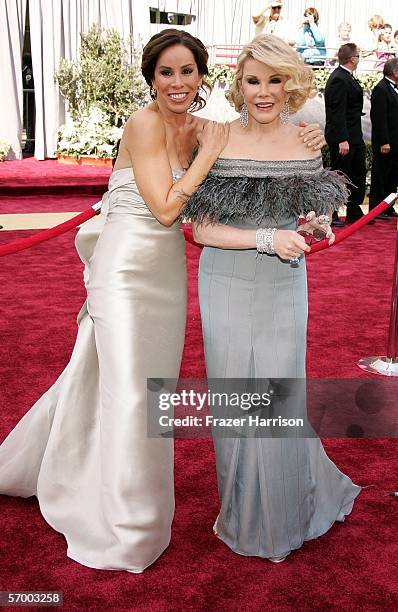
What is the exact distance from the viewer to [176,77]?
2.58 meters

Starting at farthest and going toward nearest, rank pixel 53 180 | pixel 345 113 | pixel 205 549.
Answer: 1. pixel 53 180
2. pixel 345 113
3. pixel 205 549

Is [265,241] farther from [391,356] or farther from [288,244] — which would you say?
[391,356]

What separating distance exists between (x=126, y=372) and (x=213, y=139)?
0.83 meters

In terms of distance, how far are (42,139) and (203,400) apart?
12.1 m

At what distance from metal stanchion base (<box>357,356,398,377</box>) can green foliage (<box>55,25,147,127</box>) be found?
10624 mm

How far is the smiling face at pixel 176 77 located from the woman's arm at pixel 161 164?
75 millimetres

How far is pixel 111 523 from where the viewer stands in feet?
8.84

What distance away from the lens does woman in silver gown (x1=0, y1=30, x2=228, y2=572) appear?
2.58 meters

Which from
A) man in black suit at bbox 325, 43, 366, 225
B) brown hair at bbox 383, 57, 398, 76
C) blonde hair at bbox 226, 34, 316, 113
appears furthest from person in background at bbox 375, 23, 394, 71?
blonde hair at bbox 226, 34, 316, 113

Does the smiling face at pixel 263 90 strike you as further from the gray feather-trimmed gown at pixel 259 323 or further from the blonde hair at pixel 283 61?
the gray feather-trimmed gown at pixel 259 323

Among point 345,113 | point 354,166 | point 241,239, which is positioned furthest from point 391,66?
point 241,239

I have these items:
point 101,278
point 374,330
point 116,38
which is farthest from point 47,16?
point 101,278

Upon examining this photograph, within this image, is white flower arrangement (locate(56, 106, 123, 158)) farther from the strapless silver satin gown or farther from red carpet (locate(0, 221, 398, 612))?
the strapless silver satin gown

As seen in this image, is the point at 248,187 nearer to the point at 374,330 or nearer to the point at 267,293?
Result: the point at 267,293
